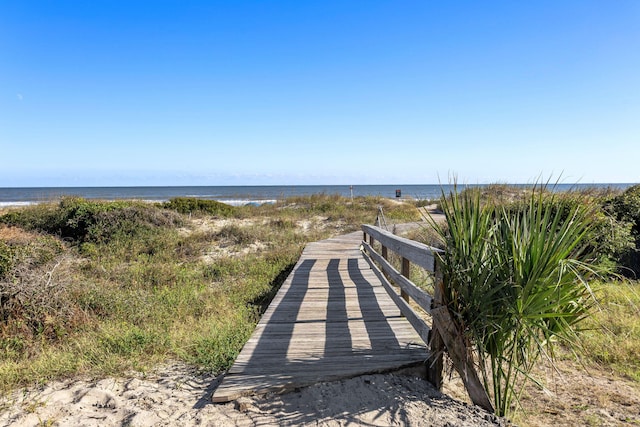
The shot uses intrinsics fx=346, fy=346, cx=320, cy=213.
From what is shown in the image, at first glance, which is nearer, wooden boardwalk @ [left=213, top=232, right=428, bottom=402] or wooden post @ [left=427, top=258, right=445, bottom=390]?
wooden post @ [left=427, top=258, right=445, bottom=390]

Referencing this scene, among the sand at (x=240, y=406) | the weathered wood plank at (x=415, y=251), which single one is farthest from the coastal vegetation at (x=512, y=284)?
the sand at (x=240, y=406)

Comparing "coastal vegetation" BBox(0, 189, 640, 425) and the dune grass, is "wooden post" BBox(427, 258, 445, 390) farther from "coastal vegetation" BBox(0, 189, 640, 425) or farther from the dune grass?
the dune grass

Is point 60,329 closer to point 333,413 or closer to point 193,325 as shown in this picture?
point 193,325

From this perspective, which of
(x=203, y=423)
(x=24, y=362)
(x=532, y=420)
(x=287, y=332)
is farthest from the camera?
(x=287, y=332)

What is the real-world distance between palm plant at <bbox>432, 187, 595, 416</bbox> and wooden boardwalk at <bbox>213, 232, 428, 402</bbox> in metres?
0.78

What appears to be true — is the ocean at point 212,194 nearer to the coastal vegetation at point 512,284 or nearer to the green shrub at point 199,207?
the coastal vegetation at point 512,284

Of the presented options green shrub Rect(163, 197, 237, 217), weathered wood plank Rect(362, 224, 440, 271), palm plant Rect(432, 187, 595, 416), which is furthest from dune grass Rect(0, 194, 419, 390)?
palm plant Rect(432, 187, 595, 416)

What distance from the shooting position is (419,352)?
3.46 meters

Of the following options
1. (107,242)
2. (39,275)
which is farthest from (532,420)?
(107,242)

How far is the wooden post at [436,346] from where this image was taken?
9.57 ft

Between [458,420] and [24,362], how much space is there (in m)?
4.60

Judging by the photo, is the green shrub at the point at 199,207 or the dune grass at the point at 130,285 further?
the green shrub at the point at 199,207

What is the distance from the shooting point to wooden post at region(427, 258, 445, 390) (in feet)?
9.57

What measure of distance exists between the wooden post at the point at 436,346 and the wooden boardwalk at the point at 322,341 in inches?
5.9
